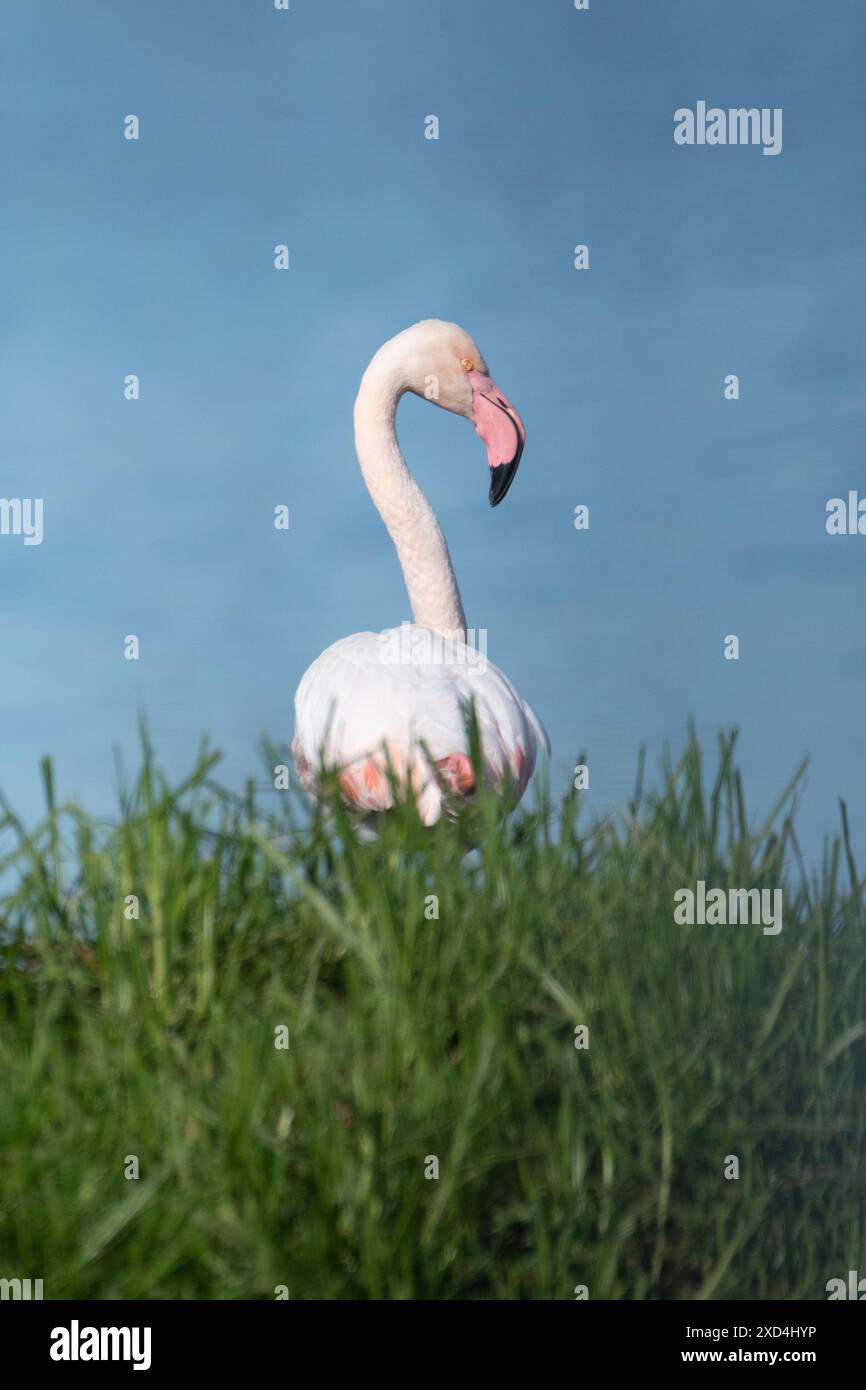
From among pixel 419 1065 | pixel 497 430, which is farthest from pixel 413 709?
pixel 497 430

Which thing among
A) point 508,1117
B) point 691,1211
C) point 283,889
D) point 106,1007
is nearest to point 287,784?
point 283,889

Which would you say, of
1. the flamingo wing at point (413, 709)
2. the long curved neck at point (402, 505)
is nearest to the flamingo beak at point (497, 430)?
the long curved neck at point (402, 505)

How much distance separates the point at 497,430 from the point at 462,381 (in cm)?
25

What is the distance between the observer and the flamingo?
2.90 metres

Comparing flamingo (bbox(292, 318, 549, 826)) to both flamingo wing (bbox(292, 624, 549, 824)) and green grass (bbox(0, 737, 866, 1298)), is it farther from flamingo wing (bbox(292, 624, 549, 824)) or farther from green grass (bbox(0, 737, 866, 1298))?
green grass (bbox(0, 737, 866, 1298))

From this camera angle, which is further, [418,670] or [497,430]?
[497,430]

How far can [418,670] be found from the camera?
12.2ft

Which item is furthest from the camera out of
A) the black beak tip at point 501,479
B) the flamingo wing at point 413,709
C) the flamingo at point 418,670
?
the black beak tip at point 501,479

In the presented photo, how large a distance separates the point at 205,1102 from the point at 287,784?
733mm

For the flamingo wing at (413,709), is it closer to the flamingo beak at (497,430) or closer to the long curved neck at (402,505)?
the long curved neck at (402,505)

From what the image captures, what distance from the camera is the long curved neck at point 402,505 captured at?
4965 mm

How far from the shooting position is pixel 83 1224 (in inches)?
71.9

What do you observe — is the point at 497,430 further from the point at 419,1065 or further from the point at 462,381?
the point at 419,1065

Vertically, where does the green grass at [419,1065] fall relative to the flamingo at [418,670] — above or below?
below
